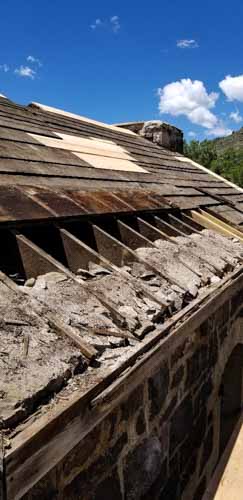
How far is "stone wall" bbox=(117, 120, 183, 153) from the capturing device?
915cm

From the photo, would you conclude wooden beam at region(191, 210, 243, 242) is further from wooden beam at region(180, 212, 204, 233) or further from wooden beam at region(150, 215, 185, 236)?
wooden beam at region(150, 215, 185, 236)

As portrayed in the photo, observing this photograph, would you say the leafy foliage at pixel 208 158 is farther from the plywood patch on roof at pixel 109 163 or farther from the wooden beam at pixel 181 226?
the wooden beam at pixel 181 226

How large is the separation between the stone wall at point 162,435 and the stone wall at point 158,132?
19.7 feet

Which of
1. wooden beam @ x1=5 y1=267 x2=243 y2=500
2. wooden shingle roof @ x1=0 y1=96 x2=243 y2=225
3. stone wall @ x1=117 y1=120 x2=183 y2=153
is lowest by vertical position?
wooden beam @ x1=5 y1=267 x2=243 y2=500

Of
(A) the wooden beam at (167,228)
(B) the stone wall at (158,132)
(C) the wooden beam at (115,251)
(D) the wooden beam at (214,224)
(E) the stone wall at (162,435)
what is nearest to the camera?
(E) the stone wall at (162,435)

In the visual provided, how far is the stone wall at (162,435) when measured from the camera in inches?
64.7

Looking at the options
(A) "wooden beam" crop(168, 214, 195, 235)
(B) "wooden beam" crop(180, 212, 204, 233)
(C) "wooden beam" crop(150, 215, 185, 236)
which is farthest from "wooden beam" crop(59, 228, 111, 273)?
(B) "wooden beam" crop(180, 212, 204, 233)

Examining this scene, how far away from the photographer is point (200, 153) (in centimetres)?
4238

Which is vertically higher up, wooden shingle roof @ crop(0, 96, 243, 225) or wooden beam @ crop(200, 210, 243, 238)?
wooden shingle roof @ crop(0, 96, 243, 225)

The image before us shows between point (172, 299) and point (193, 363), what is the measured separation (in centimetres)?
74

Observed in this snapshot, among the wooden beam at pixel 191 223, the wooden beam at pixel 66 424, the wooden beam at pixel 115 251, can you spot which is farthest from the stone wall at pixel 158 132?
the wooden beam at pixel 66 424

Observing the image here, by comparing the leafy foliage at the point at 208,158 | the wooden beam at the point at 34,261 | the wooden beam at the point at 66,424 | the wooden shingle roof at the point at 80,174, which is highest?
the leafy foliage at the point at 208,158

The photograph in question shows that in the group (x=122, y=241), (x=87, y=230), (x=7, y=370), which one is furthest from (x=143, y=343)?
(x=122, y=241)

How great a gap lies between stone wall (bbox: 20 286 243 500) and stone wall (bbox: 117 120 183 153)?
19.7 feet
